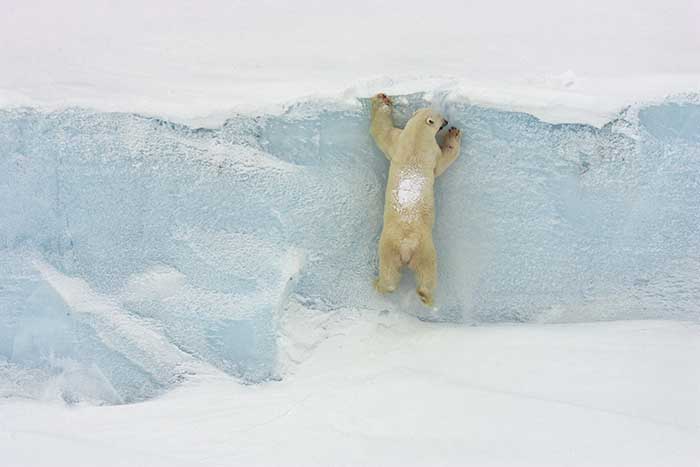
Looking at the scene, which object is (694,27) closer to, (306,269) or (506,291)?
(506,291)

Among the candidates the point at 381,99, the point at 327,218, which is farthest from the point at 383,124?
the point at 327,218

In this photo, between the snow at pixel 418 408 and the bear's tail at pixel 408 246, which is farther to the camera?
the bear's tail at pixel 408 246

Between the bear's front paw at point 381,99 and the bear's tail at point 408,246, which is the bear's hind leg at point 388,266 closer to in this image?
the bear's tail at point 408,246

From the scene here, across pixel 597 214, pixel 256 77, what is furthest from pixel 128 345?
pixel 597 214

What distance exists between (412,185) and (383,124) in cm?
30

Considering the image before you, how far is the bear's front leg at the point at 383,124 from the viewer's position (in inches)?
114

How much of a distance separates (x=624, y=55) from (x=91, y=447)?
277 cm

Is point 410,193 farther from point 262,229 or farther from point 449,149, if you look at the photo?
point 262,229

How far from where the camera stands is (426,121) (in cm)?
283

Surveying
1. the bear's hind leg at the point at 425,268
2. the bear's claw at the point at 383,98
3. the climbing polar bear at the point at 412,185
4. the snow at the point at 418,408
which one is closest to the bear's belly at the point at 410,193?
the climbing polar bear at the point at 412,185

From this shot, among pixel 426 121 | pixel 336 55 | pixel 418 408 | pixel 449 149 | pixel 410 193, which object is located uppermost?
pixel 336 55

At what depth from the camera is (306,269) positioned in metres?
3.08

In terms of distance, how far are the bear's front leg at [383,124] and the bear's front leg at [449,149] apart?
21 centimetres

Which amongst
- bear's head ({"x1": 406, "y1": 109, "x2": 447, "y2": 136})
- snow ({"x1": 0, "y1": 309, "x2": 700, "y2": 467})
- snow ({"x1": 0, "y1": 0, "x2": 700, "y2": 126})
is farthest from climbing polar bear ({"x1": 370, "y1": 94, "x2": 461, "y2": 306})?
snow ({"x1": 0, "y1": 309, "x2": 700, "y2": 467})
